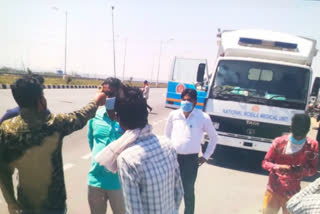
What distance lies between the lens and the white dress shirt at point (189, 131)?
325 cm

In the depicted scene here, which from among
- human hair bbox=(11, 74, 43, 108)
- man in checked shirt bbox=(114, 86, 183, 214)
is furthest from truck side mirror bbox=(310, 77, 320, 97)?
human hair bbox=(11, 74, 43, 108)

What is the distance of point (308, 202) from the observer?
5.43 ft

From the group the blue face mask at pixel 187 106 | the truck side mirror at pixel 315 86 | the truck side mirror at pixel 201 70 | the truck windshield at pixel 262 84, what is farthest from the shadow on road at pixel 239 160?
the blue face mask at pixel 187 106

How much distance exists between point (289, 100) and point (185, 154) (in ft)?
12.0

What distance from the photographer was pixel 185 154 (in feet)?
10.7

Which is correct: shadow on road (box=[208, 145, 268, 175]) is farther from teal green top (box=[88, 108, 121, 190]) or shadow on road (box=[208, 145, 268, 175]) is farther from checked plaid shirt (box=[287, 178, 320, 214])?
checked plaid shirt (box=[287, 178, 320, 214])

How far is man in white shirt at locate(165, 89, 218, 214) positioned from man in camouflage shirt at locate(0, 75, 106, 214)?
1.66m

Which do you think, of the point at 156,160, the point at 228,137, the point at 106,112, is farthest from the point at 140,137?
the point at 228,137

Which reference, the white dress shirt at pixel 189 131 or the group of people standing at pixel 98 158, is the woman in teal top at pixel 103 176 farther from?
the white dress shirt at pixel 189 131

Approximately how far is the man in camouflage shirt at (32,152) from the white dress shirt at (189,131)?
5.39 feet

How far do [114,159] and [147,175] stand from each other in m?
0.24

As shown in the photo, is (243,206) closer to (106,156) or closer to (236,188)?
(236,188)

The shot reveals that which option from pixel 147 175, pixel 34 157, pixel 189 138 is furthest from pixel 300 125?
pixel 34 157

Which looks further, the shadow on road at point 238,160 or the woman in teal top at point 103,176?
the shadow on road at point 238,160
